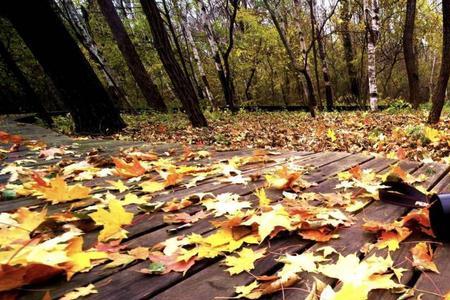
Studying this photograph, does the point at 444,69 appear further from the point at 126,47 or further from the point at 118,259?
the point at 126,47

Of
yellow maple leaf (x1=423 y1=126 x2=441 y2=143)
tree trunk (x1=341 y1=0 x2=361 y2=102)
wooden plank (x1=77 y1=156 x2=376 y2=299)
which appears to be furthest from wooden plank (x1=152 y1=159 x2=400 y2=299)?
tree trunk (x1=341 y1=0 x2=361 y2=102)

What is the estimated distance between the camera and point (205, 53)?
24234 mm

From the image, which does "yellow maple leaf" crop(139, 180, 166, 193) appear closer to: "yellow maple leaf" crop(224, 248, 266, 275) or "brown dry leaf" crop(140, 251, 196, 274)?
"brown dry leaf" crop(140, 251, 196, 274)

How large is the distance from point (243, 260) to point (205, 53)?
24.2 meters

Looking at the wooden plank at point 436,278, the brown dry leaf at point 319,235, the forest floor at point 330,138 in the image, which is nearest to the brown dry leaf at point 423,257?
the wooden plank at point 436,278

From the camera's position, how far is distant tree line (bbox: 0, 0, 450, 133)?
267 inches

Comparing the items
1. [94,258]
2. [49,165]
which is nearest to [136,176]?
[49,165]

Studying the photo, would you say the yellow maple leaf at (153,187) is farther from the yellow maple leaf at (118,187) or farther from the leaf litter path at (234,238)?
the yellow maple leaf at (118,187)

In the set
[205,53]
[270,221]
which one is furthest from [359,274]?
[205,53]

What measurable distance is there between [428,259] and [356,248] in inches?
9.6

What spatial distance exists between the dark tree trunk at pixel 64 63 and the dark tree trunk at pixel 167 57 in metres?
1.52

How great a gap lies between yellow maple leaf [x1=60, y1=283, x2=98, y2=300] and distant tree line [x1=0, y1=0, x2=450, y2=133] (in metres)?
6.42

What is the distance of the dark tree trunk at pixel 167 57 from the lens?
271 inches

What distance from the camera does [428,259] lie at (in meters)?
1.16
